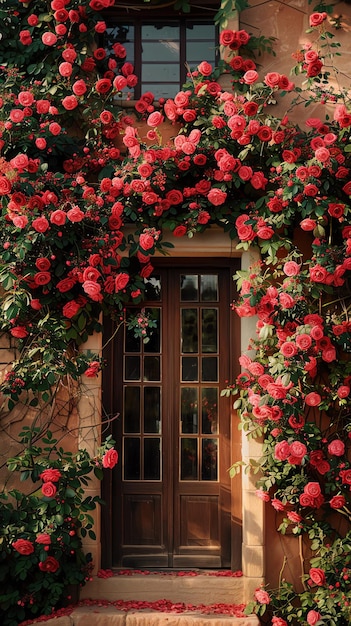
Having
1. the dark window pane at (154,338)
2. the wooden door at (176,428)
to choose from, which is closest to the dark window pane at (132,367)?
the wooden door at (176,428)

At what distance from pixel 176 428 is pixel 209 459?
0.36 m

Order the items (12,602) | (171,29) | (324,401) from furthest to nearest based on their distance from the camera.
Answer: (171,29)
(324,401)
(12,602)

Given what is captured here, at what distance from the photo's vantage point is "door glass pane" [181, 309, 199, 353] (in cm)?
619

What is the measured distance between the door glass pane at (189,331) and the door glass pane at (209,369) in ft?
0.42

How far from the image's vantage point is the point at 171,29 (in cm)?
643

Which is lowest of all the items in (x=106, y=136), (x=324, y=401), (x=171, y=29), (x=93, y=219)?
(x=324, y=401)

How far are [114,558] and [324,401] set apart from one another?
208 cm

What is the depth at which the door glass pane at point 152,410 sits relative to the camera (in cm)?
614

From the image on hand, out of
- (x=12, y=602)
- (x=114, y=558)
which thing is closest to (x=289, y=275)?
(x=114, y=558)

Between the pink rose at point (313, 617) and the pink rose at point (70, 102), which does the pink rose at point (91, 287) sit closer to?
the pink rose at point (70, 102)

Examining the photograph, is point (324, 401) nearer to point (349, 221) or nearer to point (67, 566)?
point (349, 221)

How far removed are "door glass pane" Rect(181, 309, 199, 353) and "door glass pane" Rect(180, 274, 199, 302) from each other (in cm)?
11

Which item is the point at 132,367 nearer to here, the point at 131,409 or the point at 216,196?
the point at 131,409

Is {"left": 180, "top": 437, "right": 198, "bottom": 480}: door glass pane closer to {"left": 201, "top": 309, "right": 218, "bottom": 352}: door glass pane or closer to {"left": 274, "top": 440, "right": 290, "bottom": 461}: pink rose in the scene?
{"left": 201, "top": 309, "right": 218, "bottom": 352}: door glass pane
